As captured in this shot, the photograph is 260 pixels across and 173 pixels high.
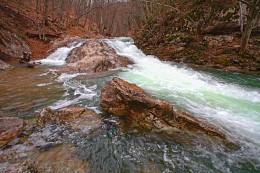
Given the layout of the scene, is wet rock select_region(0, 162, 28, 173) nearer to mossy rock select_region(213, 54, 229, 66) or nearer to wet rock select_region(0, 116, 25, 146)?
wet rock select_region(0, 116, 25, 146)

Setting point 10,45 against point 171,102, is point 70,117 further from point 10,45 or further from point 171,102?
point 10,45

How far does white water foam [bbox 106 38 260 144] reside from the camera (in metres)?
5.97

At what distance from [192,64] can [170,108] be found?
934cm

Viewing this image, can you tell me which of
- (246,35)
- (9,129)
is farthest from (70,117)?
(246,35)

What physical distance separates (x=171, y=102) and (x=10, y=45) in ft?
41.2

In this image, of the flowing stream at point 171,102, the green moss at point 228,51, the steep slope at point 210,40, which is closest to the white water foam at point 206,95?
the flowing stream at point 171,102

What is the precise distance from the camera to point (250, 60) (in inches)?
482

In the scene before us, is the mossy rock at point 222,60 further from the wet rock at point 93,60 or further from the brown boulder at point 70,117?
the brown boulder at point 70,117

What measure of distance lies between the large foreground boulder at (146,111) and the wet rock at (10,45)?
10.3m

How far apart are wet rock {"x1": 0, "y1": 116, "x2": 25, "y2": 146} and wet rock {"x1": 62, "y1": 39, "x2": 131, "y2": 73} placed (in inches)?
269

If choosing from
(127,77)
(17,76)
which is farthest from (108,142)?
(17,76)

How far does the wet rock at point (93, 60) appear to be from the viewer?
1193 cm

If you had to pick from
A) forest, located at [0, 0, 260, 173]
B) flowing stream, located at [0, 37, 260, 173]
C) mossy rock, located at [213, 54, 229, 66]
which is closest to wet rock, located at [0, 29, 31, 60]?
forest, located at [0, 0, 260, 173]

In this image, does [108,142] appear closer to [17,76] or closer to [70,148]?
[70,148]
